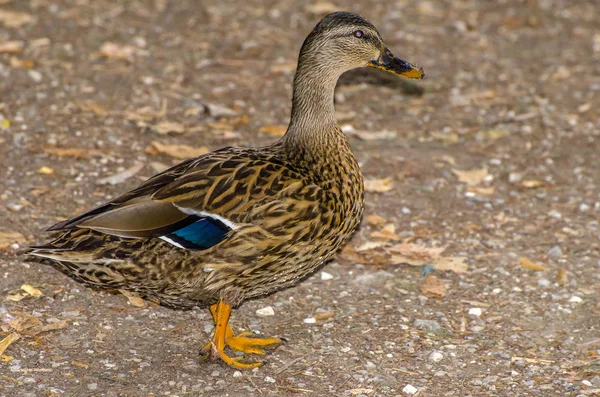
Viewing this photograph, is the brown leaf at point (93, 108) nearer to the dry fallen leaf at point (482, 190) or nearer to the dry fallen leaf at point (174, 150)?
the dry fallen leaf at point (174, 150)

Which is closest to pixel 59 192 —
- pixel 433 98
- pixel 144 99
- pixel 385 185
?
pixel 144 99

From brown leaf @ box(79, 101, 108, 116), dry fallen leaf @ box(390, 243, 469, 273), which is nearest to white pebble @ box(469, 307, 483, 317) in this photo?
dry fallen leaf @ box(390, 243, 469, 273)

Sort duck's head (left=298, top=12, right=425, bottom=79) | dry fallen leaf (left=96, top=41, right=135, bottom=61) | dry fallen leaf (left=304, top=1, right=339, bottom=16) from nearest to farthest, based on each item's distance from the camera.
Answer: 1. duck's head (left=298, top=12, right=425, bottom=79)
2. dry fallen leaf (left=96, top=41, right=135, bottom=61)
3. dry fallen leaf (left=304, top=1, right=339, bottom=16)

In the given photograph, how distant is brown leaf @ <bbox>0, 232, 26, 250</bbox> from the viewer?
5871 mm

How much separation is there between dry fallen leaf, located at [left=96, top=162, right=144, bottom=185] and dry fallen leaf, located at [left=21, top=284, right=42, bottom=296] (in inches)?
59.9

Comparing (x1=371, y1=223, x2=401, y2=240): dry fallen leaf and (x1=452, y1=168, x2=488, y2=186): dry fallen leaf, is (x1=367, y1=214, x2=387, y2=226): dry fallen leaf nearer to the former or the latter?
(x1=371, y1=223, x2=401, y2=240): dry fallen leaf

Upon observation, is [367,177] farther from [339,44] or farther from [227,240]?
[227,240]

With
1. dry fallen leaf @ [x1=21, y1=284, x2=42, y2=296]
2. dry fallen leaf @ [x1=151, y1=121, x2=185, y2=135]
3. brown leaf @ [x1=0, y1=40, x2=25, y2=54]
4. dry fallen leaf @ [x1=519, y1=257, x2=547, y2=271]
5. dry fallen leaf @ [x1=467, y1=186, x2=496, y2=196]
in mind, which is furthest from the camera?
brown leaf @ [x1=0, y1=40, x2=25, y2=54]

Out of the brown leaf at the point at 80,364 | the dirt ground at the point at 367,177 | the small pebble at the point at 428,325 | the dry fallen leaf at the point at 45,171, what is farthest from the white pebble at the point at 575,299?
the dry fallen leaf at the point at 45,171

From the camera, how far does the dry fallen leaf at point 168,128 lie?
772 centimetres

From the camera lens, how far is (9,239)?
234 inches

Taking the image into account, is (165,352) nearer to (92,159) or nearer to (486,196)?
(92,159)

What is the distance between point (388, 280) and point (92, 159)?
2.74 metres

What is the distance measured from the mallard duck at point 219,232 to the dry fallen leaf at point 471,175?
2187 millimetres
